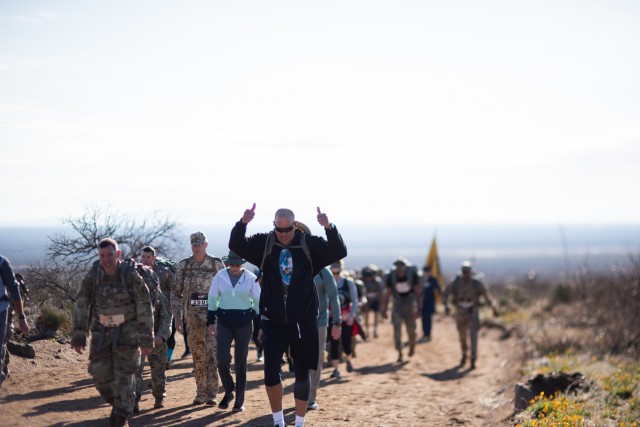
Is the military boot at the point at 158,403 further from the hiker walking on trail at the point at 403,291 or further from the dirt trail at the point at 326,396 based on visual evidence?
the hiker walking on trail at the point at 403,291

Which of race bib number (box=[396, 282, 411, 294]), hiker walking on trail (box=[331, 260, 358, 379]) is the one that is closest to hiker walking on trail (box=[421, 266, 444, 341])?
race bib number (box=[396, 282, 411, 294])

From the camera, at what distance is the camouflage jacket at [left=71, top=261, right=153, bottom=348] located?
750 cm

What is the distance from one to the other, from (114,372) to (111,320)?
532 mm

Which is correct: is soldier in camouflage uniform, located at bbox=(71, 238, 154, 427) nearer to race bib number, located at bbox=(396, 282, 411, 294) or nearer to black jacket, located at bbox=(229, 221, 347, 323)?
black jacket, located at bbox=(229, 221, 347, 323)

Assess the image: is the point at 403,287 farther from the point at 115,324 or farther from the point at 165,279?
the point at 115,324

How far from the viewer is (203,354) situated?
10039 mm

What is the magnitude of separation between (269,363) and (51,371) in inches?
186

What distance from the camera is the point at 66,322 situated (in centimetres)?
1309

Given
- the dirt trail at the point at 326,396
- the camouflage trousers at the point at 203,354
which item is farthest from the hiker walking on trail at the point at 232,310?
the dirt trail at the point at 326,396

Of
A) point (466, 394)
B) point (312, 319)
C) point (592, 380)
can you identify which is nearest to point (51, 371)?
point (312, 319)

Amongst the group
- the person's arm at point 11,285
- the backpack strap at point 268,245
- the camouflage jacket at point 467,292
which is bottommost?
the camouflage jacket at point 467,292

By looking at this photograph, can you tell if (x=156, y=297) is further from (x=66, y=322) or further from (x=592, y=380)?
(x=592, y=380)

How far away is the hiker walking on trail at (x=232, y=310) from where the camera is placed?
375 inches

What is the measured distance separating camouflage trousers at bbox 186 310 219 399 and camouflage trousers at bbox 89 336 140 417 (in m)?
2.47
